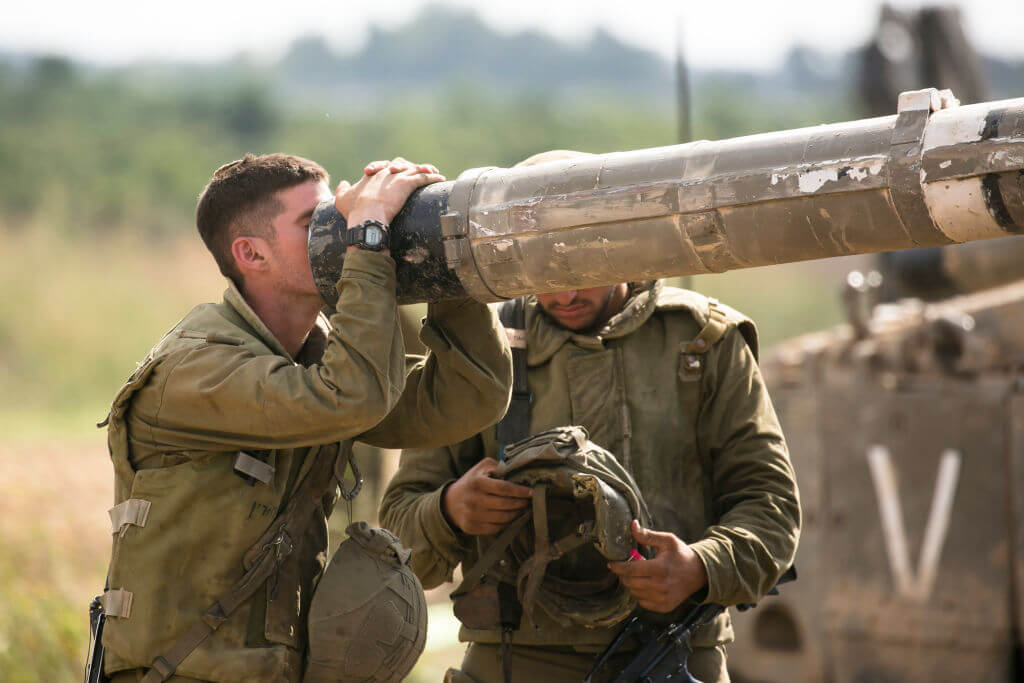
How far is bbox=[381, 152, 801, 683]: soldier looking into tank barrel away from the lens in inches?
149

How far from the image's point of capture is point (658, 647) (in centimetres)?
377

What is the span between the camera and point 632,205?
2.97 meters

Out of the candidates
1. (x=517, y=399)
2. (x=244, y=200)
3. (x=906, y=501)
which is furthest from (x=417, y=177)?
(x=906, y=501)

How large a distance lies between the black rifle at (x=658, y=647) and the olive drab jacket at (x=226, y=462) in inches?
38.8

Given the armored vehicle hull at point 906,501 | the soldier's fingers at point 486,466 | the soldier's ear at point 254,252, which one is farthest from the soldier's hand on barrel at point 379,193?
the armored vehicle hull at point 906,501

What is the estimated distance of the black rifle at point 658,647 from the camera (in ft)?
12.2

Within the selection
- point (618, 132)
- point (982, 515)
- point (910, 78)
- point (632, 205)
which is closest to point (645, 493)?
point (632, 205)

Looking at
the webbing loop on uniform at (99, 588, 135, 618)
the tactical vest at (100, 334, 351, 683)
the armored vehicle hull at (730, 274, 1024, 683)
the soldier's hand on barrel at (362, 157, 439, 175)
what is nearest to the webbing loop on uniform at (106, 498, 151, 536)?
the tactical vest at (100, 334, 351, 683)

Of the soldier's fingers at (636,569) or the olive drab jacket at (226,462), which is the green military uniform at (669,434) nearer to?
the soldier's fingers at (636,569)

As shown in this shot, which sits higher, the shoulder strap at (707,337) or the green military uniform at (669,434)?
the shoulder strap at (707,337)

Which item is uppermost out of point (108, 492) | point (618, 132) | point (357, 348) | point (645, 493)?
point (357, 348)

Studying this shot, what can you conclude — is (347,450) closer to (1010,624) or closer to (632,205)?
(632,205)

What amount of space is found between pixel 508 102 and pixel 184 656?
48.4m

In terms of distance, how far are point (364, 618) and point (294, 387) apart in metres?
0.58
